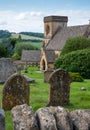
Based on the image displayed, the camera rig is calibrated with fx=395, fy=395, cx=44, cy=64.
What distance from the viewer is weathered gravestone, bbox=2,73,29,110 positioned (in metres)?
19.5

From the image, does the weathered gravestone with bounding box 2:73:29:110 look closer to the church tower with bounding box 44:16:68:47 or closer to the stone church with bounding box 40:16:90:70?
the stone church with bounding box 40:16:90:70

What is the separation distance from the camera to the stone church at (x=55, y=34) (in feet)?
269

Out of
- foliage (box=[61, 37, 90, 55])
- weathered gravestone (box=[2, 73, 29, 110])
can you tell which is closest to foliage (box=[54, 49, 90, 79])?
foliage (box=[61, 37, 90, 55])

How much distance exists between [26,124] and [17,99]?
28.8ft

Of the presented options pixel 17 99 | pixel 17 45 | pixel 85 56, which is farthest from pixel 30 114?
pixel 17 45

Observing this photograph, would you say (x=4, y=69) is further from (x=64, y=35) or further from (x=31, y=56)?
(x=31, y=56)

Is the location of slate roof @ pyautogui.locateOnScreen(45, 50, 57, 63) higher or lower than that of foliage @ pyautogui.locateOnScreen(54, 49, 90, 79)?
lower

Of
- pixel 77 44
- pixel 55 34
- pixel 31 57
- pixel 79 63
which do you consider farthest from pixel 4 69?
pixel 55 34

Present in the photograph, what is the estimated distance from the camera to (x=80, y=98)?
23438 mm

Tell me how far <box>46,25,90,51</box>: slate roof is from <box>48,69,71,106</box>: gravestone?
66143 mm

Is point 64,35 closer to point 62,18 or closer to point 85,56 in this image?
point 62,18

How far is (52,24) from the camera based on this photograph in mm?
103000

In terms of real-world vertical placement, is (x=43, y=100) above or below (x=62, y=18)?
above

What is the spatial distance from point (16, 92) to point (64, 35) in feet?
245
